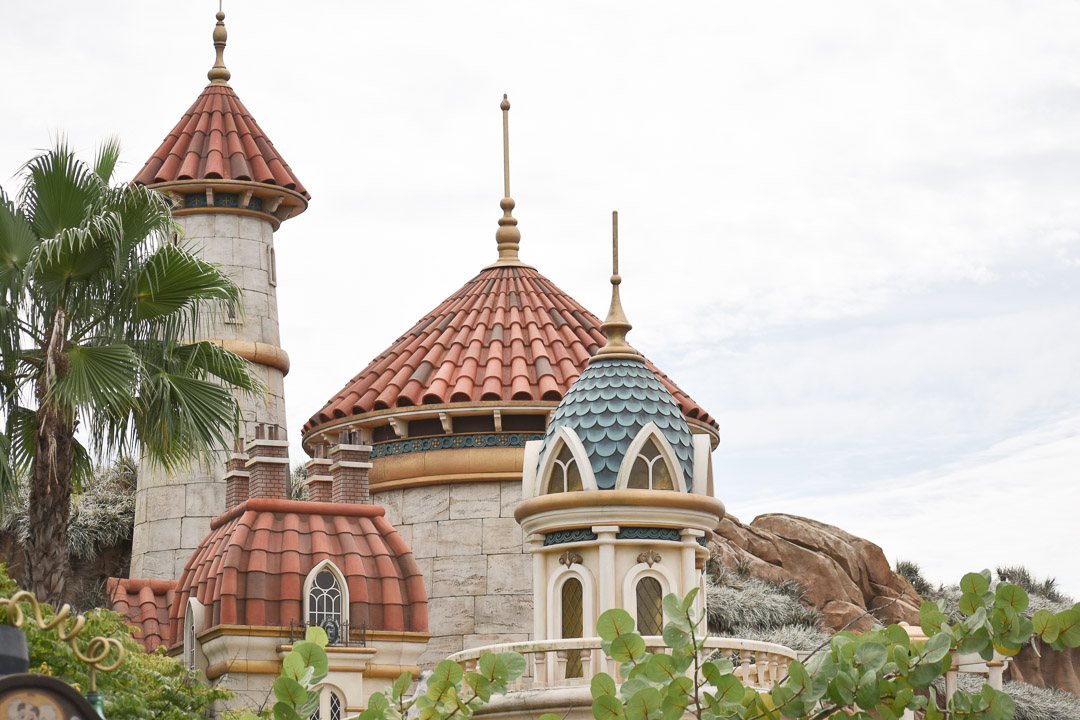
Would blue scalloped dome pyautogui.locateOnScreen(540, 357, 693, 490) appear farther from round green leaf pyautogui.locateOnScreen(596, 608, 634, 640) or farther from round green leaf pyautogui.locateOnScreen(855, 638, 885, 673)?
round green leaf pyautogui.locateOnScreen(855, 638, 885, 673)

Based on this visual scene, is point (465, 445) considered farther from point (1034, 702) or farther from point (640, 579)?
point (1034, 702)

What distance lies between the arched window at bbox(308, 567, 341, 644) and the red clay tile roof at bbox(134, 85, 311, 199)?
9.23 m

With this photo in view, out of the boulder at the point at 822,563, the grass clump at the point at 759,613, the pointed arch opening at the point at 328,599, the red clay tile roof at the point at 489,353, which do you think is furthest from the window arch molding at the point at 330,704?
the boulder at the point at 822,563

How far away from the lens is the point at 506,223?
30.0 m

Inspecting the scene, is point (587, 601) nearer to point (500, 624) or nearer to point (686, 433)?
point (686, 433)

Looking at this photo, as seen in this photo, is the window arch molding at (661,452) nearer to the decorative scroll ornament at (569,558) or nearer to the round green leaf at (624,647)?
the decorative scroll ornament at (569,558)

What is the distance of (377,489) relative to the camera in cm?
2758

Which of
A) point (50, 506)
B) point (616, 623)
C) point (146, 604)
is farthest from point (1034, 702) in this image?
point (616, 623)

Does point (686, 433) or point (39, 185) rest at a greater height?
point (39, 185)

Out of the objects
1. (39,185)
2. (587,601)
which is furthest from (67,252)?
(587,601)

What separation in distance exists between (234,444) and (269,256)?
378 centimetres

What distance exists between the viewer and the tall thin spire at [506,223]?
2984 cm

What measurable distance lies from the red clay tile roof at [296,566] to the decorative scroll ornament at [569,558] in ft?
11.5

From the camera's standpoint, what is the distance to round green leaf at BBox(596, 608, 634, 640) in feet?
35.3
